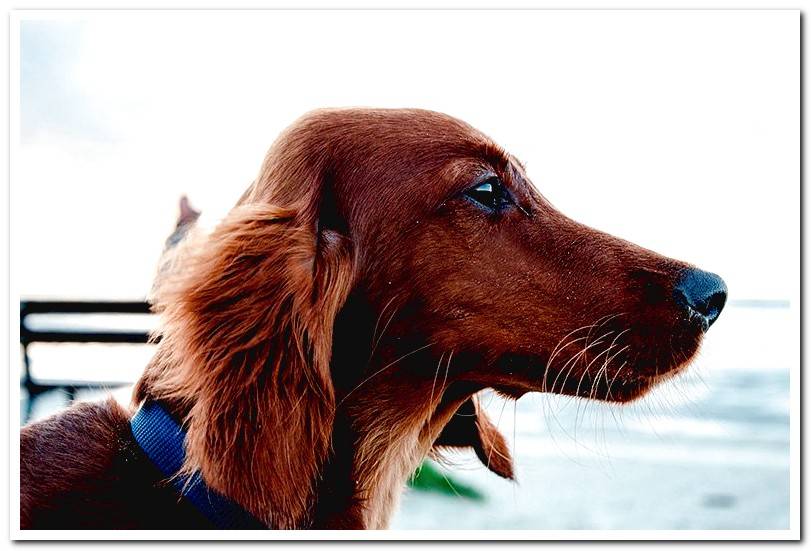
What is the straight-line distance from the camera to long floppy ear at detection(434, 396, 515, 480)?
2471 mm

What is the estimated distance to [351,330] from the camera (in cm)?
205

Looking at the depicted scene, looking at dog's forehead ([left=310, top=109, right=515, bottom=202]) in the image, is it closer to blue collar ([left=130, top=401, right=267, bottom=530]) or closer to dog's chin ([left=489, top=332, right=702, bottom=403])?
dog's chin ([left=489, top=332, right=702, bottom=403])

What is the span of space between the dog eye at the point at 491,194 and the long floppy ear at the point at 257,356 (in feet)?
1.25

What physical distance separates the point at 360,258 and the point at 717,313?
0.86 metres

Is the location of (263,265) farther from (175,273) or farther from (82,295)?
(82,295)

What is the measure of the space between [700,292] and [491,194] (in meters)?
0.54

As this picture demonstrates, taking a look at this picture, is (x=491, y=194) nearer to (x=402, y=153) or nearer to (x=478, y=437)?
(x=402, y=153)

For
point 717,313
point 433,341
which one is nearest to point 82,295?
point 433,341

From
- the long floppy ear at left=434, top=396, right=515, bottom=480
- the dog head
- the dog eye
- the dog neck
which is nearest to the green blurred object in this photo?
the long floppy ear at left=434, top=396, right=515, bottom=480

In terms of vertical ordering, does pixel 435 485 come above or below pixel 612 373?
below

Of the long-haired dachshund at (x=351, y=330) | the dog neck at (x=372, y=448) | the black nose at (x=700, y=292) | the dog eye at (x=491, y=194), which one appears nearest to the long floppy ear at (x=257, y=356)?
the long-haired dachshund at (x=351, y=330)

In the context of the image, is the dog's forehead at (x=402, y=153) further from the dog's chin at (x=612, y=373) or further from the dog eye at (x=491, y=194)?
the dog's chin at (x=612, y=373)

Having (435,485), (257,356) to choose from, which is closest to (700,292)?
(257,356)

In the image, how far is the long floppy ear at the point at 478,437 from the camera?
8.11ft
